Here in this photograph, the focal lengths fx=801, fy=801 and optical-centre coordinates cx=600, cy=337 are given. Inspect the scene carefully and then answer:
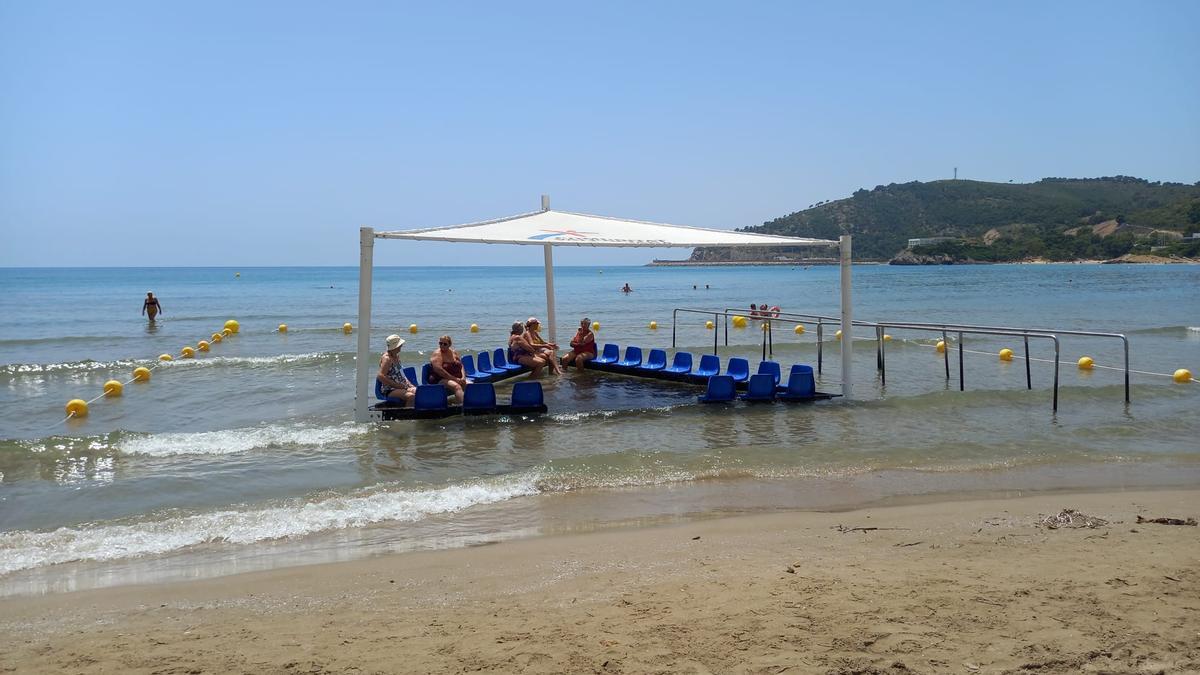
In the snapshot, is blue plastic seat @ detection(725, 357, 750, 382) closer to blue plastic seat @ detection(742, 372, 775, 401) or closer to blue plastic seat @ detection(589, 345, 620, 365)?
blue plastic seat @ detection(742, 372, 775, 401)

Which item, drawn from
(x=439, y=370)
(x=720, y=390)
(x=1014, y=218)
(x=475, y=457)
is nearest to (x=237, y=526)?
(x=475, y=457)

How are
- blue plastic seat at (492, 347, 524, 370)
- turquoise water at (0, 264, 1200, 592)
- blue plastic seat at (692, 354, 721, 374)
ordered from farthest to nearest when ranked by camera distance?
blue plastic seat at (492, 347, 524, 370) → blue plastic seat at (692, 354, 721, 374) → turquoise water at (0, 264, 1200, 592)

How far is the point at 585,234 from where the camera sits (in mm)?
12133

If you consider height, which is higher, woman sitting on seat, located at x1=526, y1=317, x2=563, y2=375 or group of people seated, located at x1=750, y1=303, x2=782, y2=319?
group of people seated, located at x1=750, y1=303, x2=782, y2=319

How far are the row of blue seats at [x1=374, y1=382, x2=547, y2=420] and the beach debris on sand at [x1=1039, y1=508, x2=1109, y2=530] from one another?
6.48 metres

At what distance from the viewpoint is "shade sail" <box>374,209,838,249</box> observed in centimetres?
1073

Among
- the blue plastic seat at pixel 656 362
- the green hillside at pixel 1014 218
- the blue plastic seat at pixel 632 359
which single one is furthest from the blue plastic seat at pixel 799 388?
the green hillside at pixel 1014 218

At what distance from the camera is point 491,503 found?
7.50m

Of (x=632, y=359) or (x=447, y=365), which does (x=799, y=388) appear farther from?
(x=447, y=365)

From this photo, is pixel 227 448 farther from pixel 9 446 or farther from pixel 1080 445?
pixel 1080 445

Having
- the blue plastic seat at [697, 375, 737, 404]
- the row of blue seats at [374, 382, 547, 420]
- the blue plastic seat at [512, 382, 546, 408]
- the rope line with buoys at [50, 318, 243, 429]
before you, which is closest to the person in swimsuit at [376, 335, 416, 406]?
the row of blue seats at [374, 382, 547, 420]

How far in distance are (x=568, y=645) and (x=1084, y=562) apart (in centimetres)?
358

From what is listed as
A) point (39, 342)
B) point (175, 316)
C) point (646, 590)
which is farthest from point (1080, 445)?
point (175, 316)

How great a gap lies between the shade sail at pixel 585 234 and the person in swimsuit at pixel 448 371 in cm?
165
